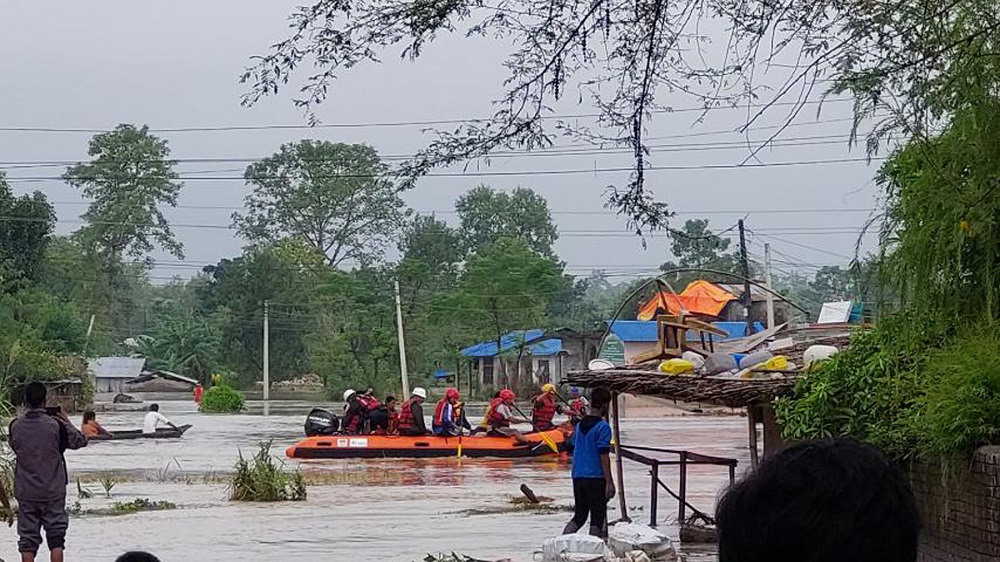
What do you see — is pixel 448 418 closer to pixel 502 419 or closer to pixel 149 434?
pixel 502 419

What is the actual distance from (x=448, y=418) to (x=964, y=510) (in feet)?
82.0

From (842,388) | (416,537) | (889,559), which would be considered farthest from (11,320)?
(889,559)

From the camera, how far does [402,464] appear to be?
31.0 metres

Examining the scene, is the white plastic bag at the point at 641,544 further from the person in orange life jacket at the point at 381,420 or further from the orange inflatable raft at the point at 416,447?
the person in orange life jacket at the point at 381,420

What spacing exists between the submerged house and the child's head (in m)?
51.8

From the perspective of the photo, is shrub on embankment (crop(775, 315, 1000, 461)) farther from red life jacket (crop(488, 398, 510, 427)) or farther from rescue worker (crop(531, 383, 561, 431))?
red life jacket (crop(488, 398, 510, 427))

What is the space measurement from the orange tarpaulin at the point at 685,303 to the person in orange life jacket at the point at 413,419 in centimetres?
718

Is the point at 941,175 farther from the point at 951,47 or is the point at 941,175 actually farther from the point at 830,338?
the point at 830,338

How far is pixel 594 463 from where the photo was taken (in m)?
13.2

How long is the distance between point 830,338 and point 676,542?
10.3 feet

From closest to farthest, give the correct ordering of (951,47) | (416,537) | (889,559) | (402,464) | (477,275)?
1. (889,559)
2. (951,47)
3. (416,537)
4. (402,464)
5. (477,275)

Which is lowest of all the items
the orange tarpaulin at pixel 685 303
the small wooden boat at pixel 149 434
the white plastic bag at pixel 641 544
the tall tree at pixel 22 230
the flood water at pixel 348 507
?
the flood water at pixel 348 507

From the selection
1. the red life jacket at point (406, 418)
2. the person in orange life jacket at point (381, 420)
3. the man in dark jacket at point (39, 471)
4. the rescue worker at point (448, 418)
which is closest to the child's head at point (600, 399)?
the man in dark jacket at point (39, 471)

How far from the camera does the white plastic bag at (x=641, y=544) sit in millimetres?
12320
